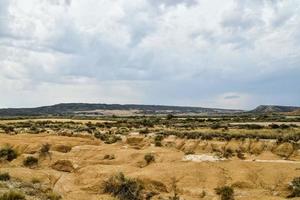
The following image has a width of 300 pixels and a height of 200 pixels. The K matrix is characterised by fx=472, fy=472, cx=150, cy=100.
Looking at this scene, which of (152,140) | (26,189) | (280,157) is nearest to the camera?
(26,189)

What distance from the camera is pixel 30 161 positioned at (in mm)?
38719

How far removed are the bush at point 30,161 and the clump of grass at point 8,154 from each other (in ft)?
5.68

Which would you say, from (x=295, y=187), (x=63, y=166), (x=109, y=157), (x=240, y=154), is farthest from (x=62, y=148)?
(x=295, y=187)

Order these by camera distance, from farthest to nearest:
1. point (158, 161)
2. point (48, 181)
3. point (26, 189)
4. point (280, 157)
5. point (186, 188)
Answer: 1. point (280, 157)
2. point (158, 161)
3. point (48, 181)
4. point (186, 188)
5. point (26, 189)

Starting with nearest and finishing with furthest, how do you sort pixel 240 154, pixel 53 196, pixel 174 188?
pixel 53 196 < pixel 174 188 < pixel 240 154

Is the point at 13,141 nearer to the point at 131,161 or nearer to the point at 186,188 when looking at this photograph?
the point at 131,161

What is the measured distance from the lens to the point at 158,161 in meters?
35.9

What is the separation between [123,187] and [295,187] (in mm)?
9851

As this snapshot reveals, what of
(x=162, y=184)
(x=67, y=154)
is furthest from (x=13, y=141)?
(x=162, y=184)

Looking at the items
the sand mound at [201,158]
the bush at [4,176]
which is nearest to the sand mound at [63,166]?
the bush at [4,176]

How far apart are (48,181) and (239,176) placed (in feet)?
40.1

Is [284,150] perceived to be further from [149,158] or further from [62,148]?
[62,148]

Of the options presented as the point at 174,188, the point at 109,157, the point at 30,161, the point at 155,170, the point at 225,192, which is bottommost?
the point at 174,188

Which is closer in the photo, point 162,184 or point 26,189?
point 26,189
